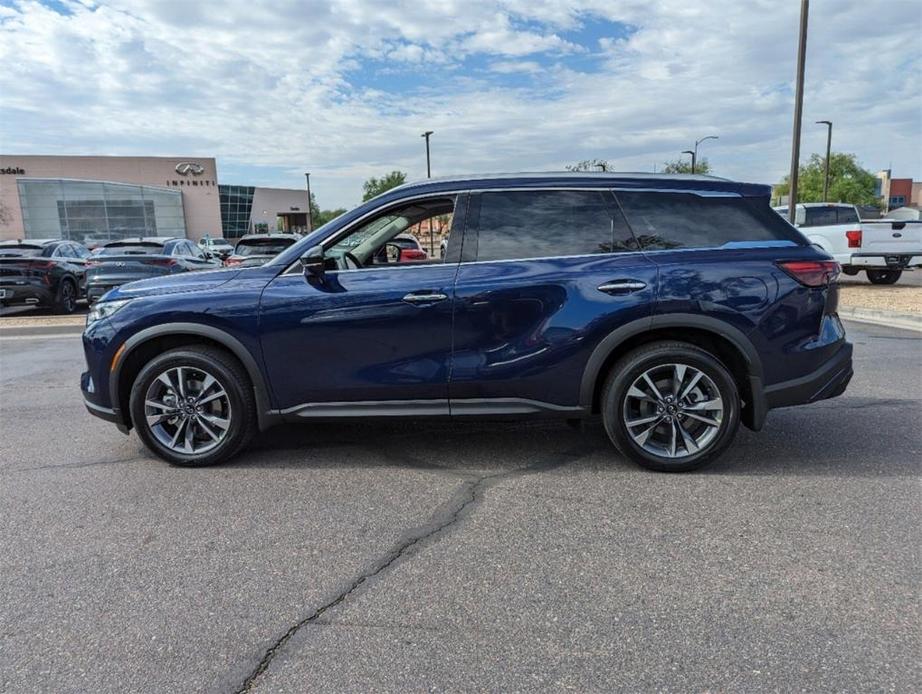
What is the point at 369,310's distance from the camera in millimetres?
4164

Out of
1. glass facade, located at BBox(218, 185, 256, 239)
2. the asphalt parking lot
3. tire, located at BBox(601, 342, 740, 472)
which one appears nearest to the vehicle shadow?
the asphalt parking lot

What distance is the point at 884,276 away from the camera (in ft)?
54.3

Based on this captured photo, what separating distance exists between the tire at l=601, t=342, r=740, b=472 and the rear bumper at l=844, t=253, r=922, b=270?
526 inches

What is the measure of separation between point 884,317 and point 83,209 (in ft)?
210

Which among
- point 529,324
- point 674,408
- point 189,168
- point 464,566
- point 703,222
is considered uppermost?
point 189,168

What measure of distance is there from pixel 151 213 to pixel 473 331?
66.5m

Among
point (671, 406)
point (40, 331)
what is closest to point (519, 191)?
point (671, 406)

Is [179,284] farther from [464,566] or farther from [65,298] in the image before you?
[65,298]

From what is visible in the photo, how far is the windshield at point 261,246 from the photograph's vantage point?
42.0 ft

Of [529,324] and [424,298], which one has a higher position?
[424,298]

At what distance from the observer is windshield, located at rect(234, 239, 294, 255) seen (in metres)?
12.8

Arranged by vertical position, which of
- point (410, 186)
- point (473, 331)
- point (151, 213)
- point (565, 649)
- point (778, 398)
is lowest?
point (565, 649)

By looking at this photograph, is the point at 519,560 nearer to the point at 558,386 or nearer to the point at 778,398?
the point at 558,386

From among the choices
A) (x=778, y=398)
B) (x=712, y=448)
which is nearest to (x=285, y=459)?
(x=712, y=448)
